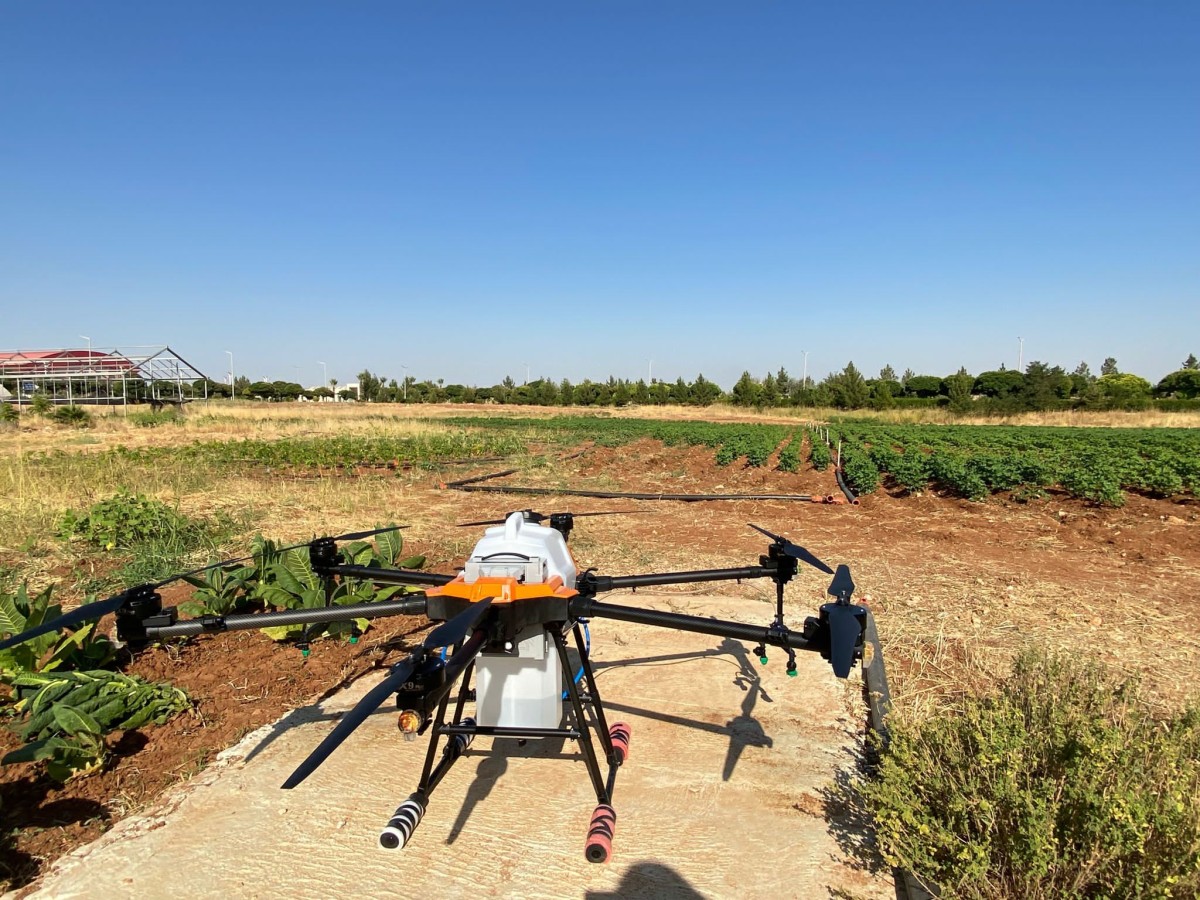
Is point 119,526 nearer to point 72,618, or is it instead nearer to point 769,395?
point 72,618

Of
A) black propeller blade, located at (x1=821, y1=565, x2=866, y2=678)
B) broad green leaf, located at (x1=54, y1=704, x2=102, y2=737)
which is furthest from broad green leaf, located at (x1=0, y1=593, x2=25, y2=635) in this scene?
black propeller blade, located at (x1=821, y1=565, x2=866, y2=678)

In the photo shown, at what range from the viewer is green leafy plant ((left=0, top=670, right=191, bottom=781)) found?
351 centimetres

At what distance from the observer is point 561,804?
11.3 ft

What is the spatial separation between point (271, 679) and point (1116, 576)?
9.52 meters

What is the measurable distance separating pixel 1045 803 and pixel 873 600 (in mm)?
4758

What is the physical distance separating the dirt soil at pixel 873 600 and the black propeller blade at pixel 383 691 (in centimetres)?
289

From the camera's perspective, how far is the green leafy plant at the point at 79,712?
351 centimetres

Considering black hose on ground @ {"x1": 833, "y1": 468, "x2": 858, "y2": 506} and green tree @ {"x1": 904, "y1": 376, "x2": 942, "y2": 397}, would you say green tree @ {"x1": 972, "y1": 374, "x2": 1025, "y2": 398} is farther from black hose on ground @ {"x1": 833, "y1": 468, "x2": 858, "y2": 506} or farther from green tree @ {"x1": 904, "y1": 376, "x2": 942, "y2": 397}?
black hose on ground @ {"x1": 833, "y1": 468, "x2": 858, "y2": 506}

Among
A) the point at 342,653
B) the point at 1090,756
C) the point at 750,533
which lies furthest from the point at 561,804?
the point at 750,533

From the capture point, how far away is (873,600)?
709 centimetres

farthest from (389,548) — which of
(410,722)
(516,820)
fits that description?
(410,722)

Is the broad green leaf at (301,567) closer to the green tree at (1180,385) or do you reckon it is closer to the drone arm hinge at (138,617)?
the drone arm hinge at (138,617)

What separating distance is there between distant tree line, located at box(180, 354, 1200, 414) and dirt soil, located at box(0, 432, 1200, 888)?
160 ft

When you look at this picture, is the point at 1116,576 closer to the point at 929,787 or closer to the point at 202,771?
the point at 929,787
